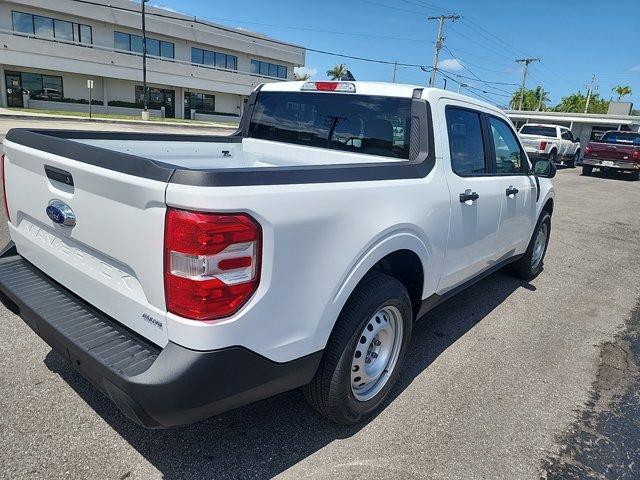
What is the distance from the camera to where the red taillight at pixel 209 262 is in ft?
5.90

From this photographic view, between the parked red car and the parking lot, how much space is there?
18.0 m

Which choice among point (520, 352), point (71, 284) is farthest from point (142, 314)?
point (520, 352)

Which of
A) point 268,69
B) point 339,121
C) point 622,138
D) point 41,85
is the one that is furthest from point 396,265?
point 268,69

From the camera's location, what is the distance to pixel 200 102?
45344 millimetres

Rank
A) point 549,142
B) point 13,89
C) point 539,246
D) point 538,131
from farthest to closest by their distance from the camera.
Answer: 1. point 13,89
2. point 538,131
3. point 549,142
4. point 539,246

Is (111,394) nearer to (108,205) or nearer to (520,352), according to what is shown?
(108,205)

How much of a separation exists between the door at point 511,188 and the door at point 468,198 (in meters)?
0.17

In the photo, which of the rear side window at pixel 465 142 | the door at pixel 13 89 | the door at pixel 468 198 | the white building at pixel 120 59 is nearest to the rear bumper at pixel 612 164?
the door at pixel 468 198

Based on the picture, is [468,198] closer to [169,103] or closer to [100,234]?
[100,234]

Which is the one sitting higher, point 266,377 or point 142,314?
point 142,314

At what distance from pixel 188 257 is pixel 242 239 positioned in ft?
0.71

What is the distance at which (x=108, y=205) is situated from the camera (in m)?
2.07

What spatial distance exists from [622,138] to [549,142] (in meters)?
2.96

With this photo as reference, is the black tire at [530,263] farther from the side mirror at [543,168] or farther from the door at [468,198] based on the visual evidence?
the door at [468,198]
